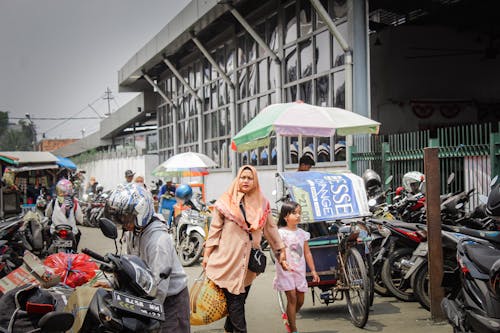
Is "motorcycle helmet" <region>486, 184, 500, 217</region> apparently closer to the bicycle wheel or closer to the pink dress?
the bicycle wheel

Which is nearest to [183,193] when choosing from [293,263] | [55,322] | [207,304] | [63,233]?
[63,233]

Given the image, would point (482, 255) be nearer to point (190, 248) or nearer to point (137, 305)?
point (137, 305)

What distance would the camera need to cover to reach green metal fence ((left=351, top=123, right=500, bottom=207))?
8266 mm

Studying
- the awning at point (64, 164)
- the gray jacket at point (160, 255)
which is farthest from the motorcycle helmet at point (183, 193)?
the awning at point (64, 164)

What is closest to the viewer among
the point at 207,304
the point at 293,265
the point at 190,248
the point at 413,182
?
the point at 207,304

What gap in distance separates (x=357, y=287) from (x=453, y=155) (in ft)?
11.8

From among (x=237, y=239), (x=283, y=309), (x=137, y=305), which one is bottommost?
(x=283, y=309)

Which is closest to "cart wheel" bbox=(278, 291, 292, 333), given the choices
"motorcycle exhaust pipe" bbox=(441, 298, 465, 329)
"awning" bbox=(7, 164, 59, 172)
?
"motorcycle exhaust pipe" bbox=(441, 298, 465, 329)

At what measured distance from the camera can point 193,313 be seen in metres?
4.88

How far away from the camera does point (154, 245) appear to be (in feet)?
12.0

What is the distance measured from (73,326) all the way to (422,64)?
15656 mm

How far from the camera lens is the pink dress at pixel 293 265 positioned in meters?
5.73

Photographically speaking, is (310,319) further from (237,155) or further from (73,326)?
(237,155)

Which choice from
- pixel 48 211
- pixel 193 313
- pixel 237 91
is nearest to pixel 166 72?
pixel 237 91
